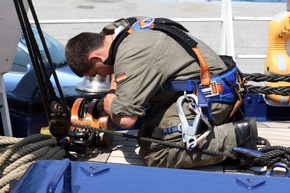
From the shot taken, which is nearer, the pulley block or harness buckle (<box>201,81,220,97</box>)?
harness buckle (<box>201,81,220,97</box>)

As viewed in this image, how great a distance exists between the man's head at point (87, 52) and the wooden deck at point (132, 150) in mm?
Result: 530

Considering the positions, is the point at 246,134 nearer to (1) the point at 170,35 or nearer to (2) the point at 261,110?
(1) the point at 170,35

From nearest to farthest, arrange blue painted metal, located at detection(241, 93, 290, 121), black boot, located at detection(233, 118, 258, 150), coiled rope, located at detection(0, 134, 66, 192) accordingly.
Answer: coiled rope, located at detection(0, 134, 66, 192) < black boot, located at detection(233, 118, 258, 150) < blue painted metal, located at detection(241, 93, 290, 121)

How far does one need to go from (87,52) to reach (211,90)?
667mm

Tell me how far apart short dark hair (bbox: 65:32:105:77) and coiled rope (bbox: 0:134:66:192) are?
1.35 feet

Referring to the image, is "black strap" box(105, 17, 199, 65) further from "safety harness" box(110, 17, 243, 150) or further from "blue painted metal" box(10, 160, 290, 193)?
"blue painted metal" box(10, 160, 290, 193)

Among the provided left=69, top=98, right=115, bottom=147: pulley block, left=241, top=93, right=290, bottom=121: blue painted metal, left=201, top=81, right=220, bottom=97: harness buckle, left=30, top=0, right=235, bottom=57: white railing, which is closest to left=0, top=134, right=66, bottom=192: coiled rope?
left=69, top=98, right=115, bottom=147: pulley block

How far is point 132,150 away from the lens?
129 inches

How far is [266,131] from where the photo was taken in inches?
141

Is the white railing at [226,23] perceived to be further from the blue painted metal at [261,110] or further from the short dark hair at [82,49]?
the short dark hair at [82,49]

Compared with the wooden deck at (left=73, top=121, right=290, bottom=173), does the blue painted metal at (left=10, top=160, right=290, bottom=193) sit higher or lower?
higher

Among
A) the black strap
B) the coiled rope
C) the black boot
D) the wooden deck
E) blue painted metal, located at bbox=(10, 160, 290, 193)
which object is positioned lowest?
the wooden deck

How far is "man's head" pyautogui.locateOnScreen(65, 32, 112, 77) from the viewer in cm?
288

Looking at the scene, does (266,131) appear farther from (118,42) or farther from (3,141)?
(3,141)
